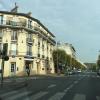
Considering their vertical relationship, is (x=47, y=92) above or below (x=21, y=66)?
below

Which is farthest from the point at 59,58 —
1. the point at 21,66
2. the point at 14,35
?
the point at 14,35

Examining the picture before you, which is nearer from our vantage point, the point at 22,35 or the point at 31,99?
the point at 31,99

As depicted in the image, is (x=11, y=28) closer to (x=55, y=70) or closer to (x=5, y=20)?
(x=5, y=20)

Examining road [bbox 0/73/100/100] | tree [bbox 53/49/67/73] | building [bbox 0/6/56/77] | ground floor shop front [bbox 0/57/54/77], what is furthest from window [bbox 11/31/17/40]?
road [bbox 0/73/100/100]

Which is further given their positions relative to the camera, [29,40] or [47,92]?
[29,40]

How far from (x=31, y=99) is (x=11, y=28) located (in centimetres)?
5910

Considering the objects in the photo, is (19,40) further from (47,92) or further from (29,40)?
(47,92)

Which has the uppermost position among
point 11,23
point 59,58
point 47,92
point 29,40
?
point 11,23

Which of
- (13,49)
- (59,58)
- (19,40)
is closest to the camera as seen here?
(13,49)

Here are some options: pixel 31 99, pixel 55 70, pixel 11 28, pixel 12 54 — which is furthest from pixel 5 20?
pixel 31 99

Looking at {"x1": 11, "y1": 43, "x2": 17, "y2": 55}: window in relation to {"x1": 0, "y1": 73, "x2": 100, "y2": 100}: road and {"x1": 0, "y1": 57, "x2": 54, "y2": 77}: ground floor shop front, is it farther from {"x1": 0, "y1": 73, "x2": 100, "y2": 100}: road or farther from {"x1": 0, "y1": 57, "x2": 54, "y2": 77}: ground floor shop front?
{"x1": 0, "y1": 73, "x2": 100, "y2": 100}: road

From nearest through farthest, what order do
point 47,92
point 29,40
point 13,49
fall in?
point 47,92, point 13,49, point 29,40

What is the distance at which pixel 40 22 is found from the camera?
86.1 meters

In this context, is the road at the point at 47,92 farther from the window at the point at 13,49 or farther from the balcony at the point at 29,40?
the balcony at the point at 29,40
